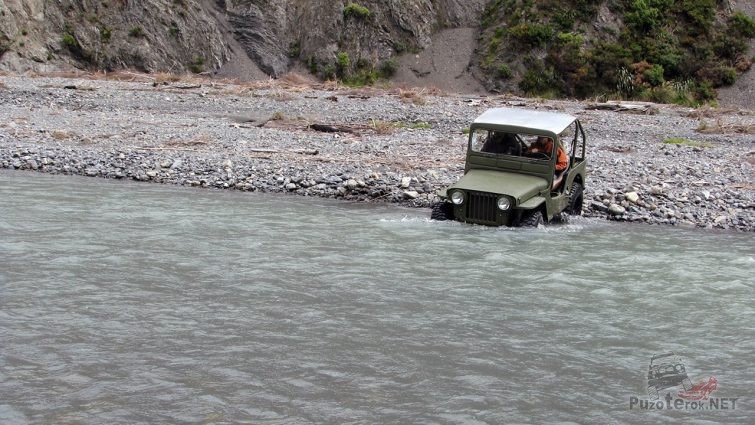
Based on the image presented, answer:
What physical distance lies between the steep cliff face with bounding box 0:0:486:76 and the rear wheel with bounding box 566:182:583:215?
3970 centimetres

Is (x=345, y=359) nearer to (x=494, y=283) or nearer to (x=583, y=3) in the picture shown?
(x=494, y=283)

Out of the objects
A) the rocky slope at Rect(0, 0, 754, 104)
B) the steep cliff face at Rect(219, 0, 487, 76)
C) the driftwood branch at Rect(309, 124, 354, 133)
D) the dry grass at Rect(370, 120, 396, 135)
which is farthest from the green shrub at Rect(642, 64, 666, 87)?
the driftwood branch at Rect(309, 124, 354, 133)

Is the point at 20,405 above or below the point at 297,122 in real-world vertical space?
below

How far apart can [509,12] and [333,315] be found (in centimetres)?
4961

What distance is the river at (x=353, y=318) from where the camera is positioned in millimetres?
6695

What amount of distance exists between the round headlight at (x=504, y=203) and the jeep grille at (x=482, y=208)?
103 mm

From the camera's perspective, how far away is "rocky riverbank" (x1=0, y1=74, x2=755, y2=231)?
54.6 feet

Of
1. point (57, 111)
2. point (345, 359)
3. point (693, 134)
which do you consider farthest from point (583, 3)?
point (345, 359)

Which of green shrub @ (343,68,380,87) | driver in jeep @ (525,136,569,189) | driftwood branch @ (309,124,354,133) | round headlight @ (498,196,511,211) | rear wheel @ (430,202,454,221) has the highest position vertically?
green shrub @ (343,68,380,87)

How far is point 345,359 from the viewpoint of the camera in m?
7.61

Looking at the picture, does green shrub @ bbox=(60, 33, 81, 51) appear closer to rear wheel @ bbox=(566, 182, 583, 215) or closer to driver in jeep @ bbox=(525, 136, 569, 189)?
rear wheel @ bbox=(566, 182, 583, 215)

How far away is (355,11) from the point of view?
183 ft

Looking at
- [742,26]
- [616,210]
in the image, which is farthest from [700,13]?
[616,210]

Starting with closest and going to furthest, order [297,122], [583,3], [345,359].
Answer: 1. [345,359]
2. [297,122]
3. [583,3]
